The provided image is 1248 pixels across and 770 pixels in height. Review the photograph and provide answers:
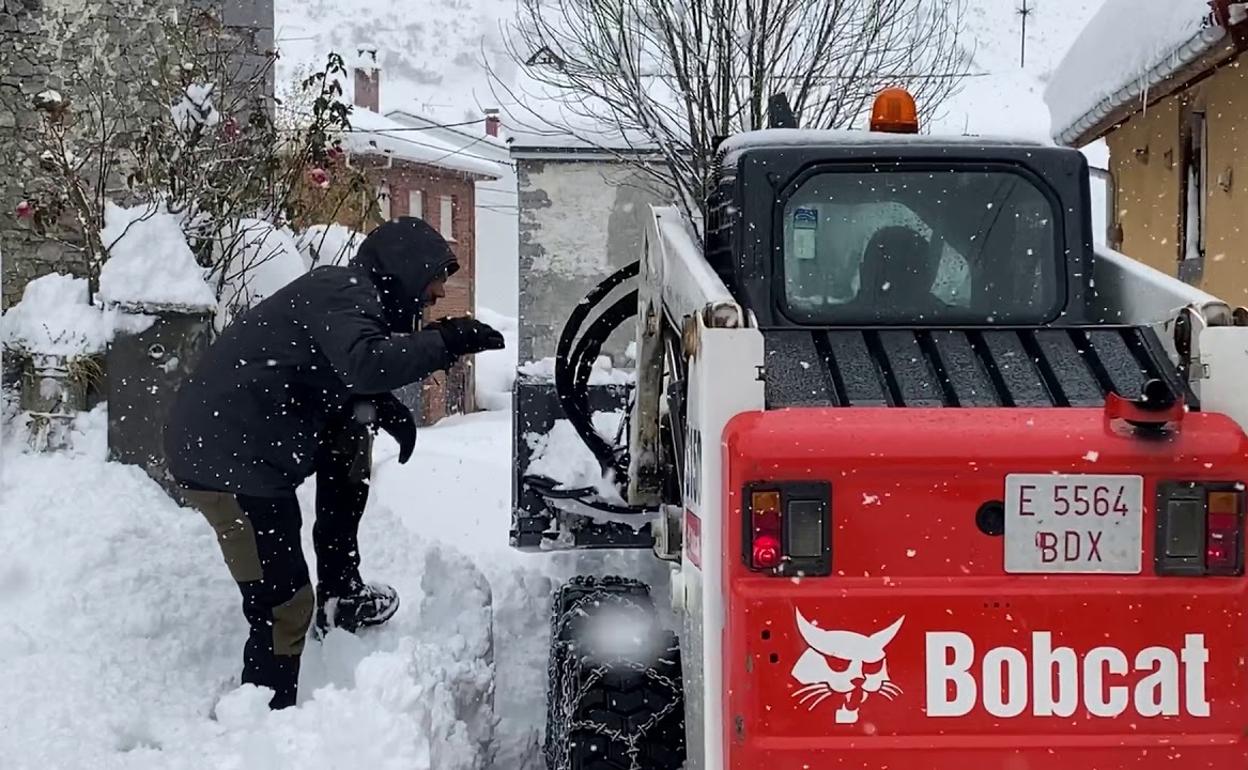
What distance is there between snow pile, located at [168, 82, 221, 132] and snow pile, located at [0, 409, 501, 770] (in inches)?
78.4

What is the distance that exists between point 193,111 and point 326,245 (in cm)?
134

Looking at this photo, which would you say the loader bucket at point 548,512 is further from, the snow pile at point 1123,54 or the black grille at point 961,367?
the snow pile at point 1123,54

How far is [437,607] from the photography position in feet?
Result: 16.4

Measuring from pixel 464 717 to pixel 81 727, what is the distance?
1.26 m

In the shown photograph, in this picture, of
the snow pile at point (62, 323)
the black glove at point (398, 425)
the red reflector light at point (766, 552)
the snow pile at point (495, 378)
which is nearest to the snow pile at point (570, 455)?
the black glove at point (398, 425)

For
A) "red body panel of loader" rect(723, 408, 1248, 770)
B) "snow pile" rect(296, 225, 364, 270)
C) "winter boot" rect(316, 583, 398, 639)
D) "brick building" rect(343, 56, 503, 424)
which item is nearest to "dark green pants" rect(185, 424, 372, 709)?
"winter boot" rect(316, 583, 398, 639)

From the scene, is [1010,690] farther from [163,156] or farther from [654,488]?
[163,156]

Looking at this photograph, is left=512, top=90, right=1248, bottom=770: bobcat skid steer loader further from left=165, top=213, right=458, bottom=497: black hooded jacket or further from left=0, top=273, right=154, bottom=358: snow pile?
left=0, top=273, right=154, bottom=358: snow pile

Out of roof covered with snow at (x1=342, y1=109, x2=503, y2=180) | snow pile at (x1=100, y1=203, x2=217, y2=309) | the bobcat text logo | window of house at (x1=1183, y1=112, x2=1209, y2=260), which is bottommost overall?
the bobcat text logo

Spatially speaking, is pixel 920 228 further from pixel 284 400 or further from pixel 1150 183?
pixel 1150 183

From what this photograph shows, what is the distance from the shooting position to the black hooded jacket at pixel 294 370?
400 centimetres

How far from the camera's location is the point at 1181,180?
996 centimetres

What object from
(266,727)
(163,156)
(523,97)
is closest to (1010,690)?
(266,727)

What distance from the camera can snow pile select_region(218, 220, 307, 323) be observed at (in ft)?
22.5
